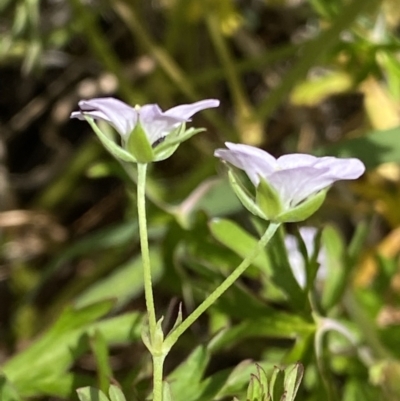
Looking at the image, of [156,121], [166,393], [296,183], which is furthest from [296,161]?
[166,393]

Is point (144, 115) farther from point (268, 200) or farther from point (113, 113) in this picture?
point (268, 200)

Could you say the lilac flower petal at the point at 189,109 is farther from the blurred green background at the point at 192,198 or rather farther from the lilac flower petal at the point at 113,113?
the blurred green background at the point at 192,198

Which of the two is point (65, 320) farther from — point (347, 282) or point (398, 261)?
point (398, 261)

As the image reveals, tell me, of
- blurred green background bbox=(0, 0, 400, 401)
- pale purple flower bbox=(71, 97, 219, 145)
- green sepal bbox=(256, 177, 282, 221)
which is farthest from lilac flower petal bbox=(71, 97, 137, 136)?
blurred green background bbox=(0, 0, 400, 401)

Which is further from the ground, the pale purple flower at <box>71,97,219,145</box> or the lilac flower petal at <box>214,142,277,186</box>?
the pale purple flower at <box>71,97,219,145</box>

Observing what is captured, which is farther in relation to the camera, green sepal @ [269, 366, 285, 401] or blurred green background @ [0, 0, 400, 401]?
blurred green background @ [0, 0, 400, 401]

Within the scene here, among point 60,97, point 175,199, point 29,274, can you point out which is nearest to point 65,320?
point 175,199

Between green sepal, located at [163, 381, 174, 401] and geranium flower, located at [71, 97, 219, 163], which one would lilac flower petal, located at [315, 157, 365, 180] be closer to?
geranium flower, located at [71, 97, 219, 163]

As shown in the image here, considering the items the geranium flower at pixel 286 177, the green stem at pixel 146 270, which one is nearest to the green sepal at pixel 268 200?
the geranium flower at pixel 286 177
